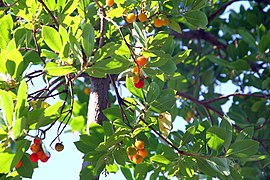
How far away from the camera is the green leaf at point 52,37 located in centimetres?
156

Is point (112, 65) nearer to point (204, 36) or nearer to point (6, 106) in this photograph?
point (6, 106)

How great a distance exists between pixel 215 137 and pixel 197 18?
47cm

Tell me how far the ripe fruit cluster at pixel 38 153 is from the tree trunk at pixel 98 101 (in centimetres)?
26

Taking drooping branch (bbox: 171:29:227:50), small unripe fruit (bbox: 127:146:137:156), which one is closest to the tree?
small unripe fruit (bbox: 127:146:137:156)

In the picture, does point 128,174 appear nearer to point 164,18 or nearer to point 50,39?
point 164,18

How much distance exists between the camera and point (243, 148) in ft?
5.71

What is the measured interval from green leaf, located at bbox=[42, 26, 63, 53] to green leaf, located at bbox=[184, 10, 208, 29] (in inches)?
21.8

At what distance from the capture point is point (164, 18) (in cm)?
190

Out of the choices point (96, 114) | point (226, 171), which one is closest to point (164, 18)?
point (96, 114)

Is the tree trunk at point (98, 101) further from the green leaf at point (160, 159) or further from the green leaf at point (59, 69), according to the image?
the green leaf at point (59, 69)

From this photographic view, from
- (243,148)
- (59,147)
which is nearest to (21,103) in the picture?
(59,147)

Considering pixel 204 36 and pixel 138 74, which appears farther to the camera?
pixel 204 36

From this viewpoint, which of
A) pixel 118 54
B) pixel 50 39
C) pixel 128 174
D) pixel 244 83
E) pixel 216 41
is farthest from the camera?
pixel 216 41

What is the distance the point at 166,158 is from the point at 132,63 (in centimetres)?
33
